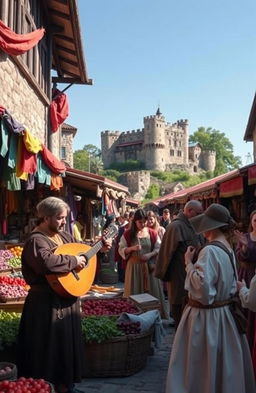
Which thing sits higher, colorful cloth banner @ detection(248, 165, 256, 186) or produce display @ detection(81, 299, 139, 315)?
colorful cloth banner @ detection(248, 165, 256, 186)

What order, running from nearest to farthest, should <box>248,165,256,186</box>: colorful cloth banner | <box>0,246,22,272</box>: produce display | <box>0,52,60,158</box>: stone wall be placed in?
1. <box>248,165,256,186</box>: colorful cloth banner
2. <box>0,246,22,272</box>: produce display
3. <box>0,52,60,158</box>: stone wall

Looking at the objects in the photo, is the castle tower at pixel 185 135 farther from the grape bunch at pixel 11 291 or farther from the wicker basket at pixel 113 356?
the wicker basket at pixel 113 356

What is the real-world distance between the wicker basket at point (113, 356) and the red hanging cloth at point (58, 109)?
8770 mm

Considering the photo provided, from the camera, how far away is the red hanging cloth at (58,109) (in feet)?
41.2

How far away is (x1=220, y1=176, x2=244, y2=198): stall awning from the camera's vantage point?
8.45 meters

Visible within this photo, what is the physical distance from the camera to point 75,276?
3.91 m

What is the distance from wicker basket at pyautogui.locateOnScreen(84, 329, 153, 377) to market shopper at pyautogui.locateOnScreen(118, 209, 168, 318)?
5.55 ft

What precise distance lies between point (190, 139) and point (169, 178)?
71.6 ft

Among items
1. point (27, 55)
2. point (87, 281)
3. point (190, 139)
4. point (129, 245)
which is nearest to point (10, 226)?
point (27, 55)

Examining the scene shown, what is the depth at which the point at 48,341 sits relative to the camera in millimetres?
3766

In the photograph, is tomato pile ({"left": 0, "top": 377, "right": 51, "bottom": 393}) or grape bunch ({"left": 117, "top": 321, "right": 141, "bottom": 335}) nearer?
tomato pile ({"left": 0, "top": 377, "right": 51, "bottom": 393})

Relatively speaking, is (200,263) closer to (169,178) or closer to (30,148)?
(30,148)

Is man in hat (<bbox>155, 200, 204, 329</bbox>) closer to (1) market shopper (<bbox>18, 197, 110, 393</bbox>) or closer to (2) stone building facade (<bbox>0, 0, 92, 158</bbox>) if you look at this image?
(1) market shopper (<bbox>18, 197, 110, 393</bbox>)

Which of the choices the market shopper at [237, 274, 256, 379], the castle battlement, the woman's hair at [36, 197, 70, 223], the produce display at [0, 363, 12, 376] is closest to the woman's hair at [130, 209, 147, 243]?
the woman's hair at [36, 197, 70, 223]
